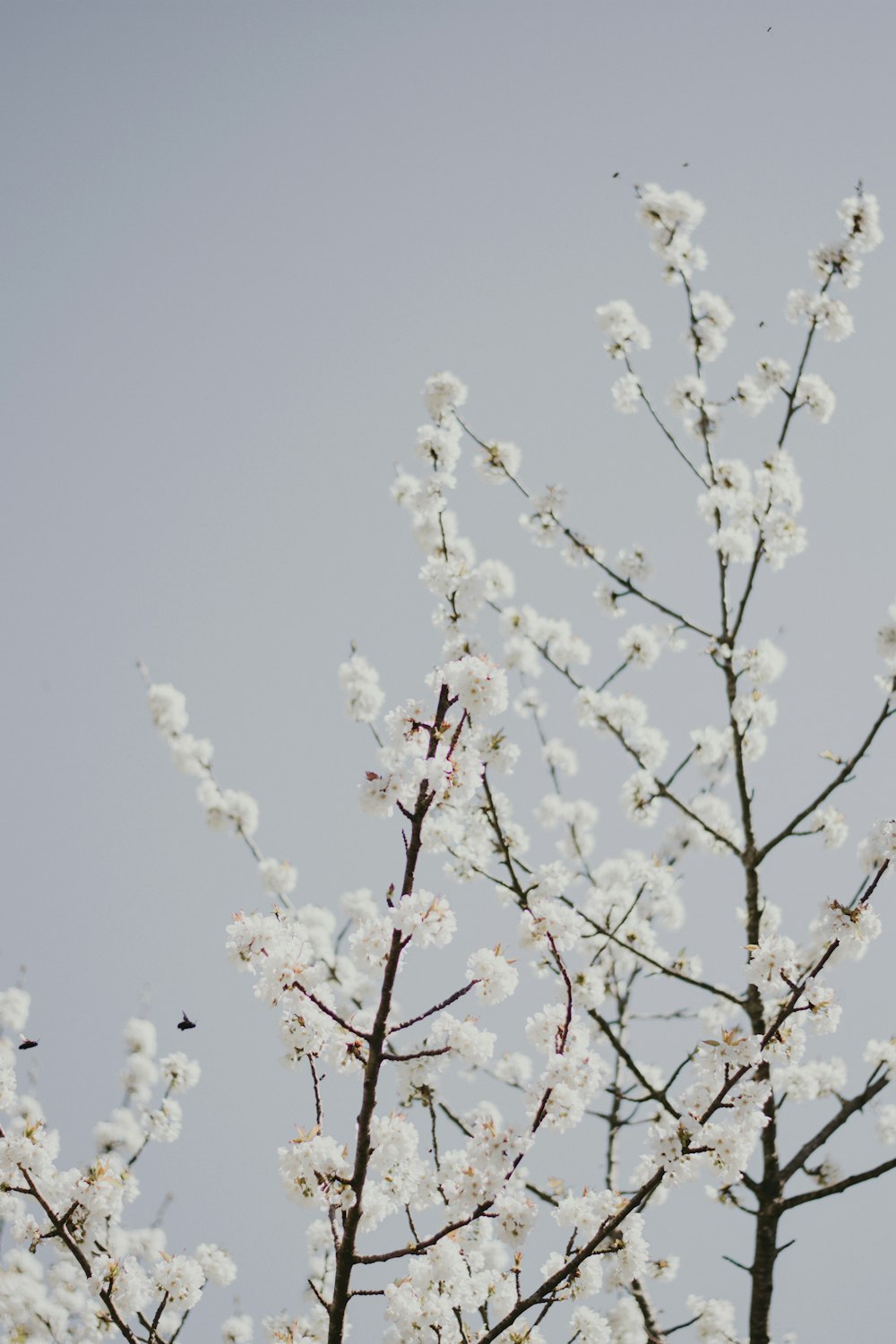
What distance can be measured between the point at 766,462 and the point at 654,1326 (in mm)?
6063

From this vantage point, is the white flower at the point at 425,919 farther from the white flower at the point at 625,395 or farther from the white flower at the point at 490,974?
the white flower at the point at 625,395

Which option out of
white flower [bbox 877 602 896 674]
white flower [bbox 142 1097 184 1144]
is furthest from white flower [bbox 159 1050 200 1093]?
white flower [bbox 877 602 896 674]

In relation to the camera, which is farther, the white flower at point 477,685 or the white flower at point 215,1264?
the white flower at point 215,1264

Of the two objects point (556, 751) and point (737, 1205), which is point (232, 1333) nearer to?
point (737, 1205)

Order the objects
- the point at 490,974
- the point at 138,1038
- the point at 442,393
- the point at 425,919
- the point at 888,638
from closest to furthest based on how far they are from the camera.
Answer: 1. the point at 425,919
2. the point at 490,974
3. the point at 888,638
4. the point at 442,393
5. the point at 138,1038

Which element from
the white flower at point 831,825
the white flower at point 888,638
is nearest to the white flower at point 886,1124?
the white flower at point 831,825

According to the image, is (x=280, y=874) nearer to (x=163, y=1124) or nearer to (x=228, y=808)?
(x=228, y=808)

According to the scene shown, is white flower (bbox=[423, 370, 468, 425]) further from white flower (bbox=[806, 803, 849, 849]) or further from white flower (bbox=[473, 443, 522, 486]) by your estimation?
white flower (bbox=[806, 803, 849, 849])

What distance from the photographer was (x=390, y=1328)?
11.0 ft

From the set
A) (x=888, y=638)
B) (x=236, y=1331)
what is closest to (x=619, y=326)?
(x=888, y=638)

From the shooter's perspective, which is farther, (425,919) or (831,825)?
(831,825)

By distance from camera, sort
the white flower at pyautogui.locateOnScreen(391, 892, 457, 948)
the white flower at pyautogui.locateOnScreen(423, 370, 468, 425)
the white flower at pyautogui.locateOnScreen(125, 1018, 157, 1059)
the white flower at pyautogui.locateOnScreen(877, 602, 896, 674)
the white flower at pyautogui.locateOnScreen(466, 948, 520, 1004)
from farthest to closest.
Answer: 1. the white flower at pyautogui.locateOnScreen(125, 1018, 157, 1059)
2. the white flower at pyautogui.locateOnScreen(423, 370, 468, 425)
3. the white flower at pyautogui.locateOnScreen(877, 602, 896, 674)
4. the white flower at pyautogui.locateOnScreen(466, 948, 520, 1004)
5. the white flower at pyautogui.locateOnScreen(391, 892, 457, 948)

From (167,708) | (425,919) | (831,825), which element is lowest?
(425,919)

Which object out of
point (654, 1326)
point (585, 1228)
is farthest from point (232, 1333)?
point (585, 1228)
